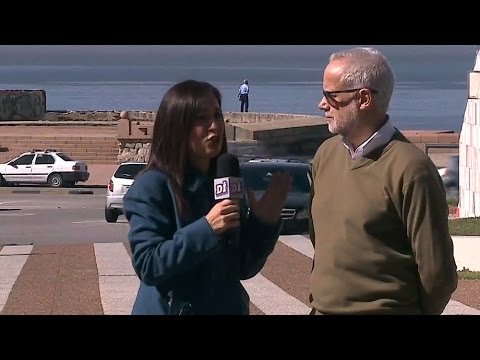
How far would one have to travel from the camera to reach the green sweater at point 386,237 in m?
3.88

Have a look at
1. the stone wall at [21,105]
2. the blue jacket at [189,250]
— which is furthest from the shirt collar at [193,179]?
the stone wall at [21,105]

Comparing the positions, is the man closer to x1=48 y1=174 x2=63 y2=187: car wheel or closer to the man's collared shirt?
the man's collared shirt

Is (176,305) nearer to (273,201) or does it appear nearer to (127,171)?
(273,201)

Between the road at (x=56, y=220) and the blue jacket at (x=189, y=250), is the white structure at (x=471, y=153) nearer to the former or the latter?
the road at (x=56, y=220)

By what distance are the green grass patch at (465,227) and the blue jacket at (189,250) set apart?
960 centimetres

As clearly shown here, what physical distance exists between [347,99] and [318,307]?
27.3 inches

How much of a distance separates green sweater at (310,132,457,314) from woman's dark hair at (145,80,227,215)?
0.46 m

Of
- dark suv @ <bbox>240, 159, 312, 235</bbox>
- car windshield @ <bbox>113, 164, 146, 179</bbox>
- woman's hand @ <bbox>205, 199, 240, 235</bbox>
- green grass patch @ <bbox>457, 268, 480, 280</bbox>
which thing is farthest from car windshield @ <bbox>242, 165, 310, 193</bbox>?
woman's hand @ <bbox>205, 199, 240, 235</bbox>

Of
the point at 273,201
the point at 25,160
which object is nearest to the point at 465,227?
the point at 273,201

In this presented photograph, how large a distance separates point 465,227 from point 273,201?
10420 millimetres

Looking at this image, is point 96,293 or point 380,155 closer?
point 380,155
